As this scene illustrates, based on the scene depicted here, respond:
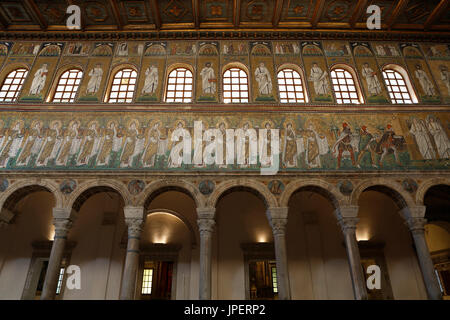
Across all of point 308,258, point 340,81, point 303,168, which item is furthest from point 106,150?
point 340,81

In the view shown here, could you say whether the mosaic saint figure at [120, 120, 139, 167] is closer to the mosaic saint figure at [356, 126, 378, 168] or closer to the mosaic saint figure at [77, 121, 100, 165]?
the mosaic saint figure at [77, 121, 100, 165]

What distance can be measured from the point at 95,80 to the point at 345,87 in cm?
890

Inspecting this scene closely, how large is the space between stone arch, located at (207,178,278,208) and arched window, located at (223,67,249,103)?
10.4ft

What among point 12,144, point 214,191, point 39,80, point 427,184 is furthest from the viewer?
point 39,80

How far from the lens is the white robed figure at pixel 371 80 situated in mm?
10891

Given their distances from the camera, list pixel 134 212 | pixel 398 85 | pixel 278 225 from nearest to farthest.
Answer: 1. pixel 278 225
2. pixel 134 212
3. pixel 398 85

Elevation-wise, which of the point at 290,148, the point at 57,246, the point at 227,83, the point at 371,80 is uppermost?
the point at 227,83

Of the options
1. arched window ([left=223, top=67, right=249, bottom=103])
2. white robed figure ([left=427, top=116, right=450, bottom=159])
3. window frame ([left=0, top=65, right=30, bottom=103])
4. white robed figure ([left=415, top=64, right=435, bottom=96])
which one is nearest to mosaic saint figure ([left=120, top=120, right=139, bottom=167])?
arched window ([left=223, top=67, right=249, bottom=103])

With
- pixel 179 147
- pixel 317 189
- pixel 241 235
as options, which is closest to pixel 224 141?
pixel 179 147

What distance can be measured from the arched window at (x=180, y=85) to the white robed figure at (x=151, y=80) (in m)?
0.48

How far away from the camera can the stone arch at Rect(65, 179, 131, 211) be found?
29.3 ft

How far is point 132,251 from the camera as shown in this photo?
8.45 m

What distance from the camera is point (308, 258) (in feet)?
35.5

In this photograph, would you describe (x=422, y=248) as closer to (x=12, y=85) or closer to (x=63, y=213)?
(x=63, y=213)
